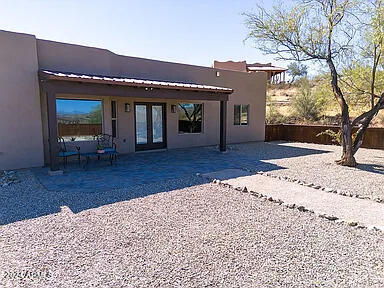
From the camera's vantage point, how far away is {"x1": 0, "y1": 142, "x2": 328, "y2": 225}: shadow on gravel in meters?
5.04

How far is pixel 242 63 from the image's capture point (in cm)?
2630

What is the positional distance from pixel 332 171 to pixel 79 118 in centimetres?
843

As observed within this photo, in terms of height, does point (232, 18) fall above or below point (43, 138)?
above

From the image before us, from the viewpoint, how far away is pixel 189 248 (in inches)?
134

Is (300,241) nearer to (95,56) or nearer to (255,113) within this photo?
(95,56)

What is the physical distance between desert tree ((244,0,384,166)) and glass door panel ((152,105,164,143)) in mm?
4846

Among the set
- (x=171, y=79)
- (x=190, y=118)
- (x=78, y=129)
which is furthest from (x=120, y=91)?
(x=190, y=118)

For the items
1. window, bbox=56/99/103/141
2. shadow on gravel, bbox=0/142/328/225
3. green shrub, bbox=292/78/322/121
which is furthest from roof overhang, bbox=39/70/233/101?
green shrub, bbox=292/78/322/121

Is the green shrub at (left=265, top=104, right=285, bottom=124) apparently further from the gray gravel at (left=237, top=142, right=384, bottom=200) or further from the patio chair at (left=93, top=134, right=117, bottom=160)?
the patio chair at (left=93, top=134, right=117, bottom=160)

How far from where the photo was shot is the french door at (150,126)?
36.9ft

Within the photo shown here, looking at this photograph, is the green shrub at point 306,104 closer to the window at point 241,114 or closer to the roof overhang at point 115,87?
the window at point 241,114

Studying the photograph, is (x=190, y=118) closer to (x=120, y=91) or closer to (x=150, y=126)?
(x=150, y=126)

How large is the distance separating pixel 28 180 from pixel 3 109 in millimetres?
2430

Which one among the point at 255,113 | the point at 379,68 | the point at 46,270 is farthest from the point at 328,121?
the point at 46,270
